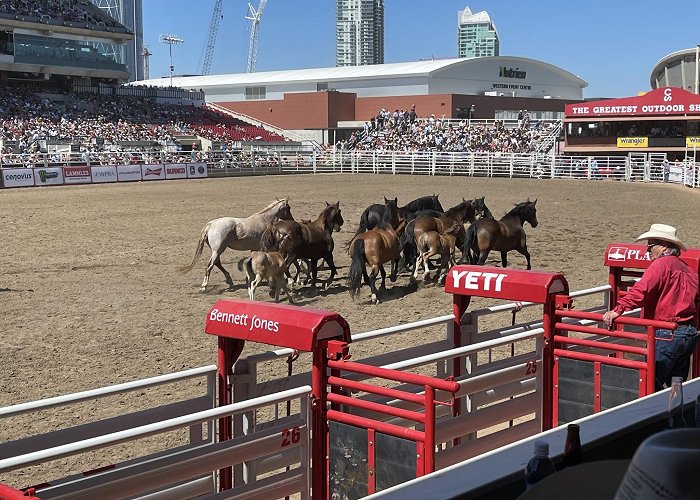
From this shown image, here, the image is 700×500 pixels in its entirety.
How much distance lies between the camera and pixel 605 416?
7.90 feet

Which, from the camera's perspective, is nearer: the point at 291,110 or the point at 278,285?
the point at 278,285

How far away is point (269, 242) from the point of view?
12695mm

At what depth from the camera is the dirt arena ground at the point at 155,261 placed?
868 cm

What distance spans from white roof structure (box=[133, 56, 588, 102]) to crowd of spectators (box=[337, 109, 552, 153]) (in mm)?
11245

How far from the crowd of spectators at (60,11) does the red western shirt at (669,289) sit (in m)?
54.8

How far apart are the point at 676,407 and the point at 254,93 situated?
254ft

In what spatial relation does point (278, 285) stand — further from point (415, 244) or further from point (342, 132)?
point (342, 132)

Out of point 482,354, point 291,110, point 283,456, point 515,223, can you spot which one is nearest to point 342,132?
point 291,110

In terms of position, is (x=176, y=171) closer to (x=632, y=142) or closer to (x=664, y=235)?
(x=632, y=142)

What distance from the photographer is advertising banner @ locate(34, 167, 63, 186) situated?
3262cm

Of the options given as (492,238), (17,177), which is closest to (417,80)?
(17,177)

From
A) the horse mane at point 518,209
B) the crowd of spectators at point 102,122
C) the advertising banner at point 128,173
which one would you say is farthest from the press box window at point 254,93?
the horse mane at point 518,209

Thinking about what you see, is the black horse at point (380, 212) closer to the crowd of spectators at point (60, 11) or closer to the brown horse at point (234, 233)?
the brown horse at point (234, 233)

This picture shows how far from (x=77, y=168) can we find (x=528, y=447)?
33.8 metres
